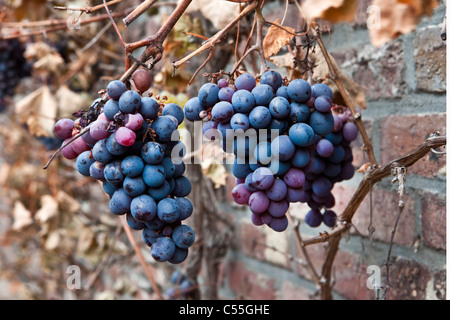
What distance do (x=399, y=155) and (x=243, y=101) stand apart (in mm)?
334

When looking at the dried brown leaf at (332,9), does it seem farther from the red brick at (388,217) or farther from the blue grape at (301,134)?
the red brick at (388,217)

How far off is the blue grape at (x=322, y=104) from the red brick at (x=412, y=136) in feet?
0.71

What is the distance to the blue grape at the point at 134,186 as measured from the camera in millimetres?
436

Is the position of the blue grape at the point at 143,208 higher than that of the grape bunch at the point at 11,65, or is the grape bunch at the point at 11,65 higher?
the grape bunch at the point at 11,65

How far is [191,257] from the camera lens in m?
1.01

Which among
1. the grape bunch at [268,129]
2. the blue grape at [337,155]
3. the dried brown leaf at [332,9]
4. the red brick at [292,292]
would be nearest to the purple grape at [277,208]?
the grape bunch at [268,129]

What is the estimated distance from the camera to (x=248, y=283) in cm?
105

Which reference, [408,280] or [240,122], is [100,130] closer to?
[240,122]

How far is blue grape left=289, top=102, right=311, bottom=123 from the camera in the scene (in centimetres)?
46

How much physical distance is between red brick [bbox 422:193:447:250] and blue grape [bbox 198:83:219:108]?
13.6 inches

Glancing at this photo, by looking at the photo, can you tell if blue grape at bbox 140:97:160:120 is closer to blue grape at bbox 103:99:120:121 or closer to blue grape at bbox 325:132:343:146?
blue grape at bbox 103:99:120:121
